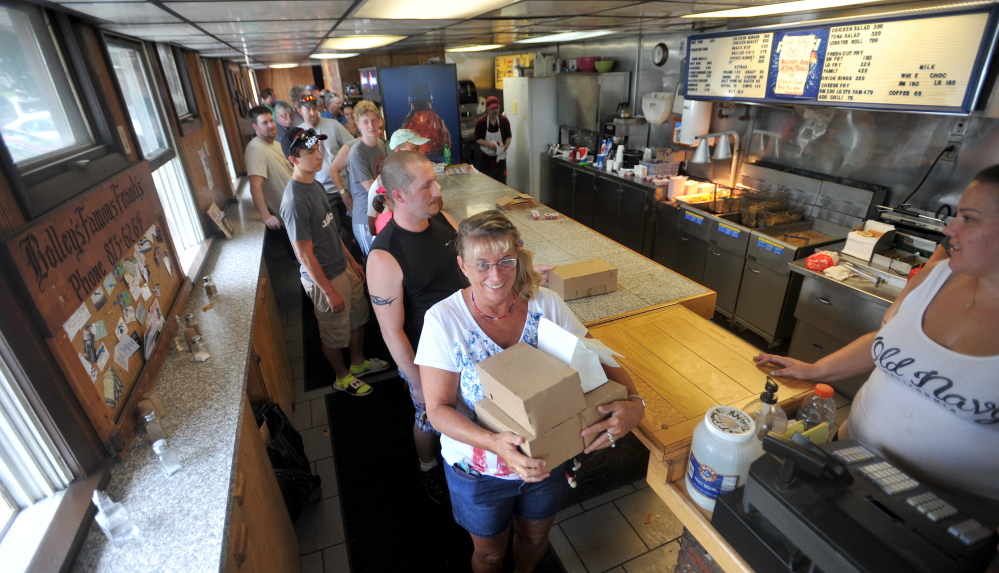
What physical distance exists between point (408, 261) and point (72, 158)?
133 centimetres

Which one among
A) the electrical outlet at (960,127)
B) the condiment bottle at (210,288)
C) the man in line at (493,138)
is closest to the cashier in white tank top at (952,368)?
the electrical outlet at (960,127)

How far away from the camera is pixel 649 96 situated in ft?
16.6

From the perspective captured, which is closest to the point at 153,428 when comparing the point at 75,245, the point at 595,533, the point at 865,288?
the point at 75,245

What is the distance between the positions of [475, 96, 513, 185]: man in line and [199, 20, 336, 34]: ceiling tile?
3821mm

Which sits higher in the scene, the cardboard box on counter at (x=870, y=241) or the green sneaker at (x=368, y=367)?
the cardboard box on counter at (x=870, y=241)

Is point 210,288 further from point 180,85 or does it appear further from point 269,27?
point 180,85

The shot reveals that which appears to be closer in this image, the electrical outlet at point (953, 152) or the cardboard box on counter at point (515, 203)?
the electrical outlet at point (953, 152)

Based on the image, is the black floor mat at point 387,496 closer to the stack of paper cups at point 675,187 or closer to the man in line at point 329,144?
the man in line at point 329,144

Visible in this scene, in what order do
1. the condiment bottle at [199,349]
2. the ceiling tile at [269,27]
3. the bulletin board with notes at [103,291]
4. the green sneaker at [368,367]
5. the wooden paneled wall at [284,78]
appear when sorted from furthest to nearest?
the wooden paneled wall at [284,78] → the green sneaker at [368,367] → the ceiling tile at [269,27] → the condiment bottle at [199,349] → the bulletin board with notes at [103,291]

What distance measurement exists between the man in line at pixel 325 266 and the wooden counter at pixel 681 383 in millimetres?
1681

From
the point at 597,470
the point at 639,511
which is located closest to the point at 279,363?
the point at 597,470

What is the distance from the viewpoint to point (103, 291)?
1663 millimetres

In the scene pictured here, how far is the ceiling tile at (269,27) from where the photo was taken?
2.56m

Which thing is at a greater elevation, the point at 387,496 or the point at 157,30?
the point at 157,30
